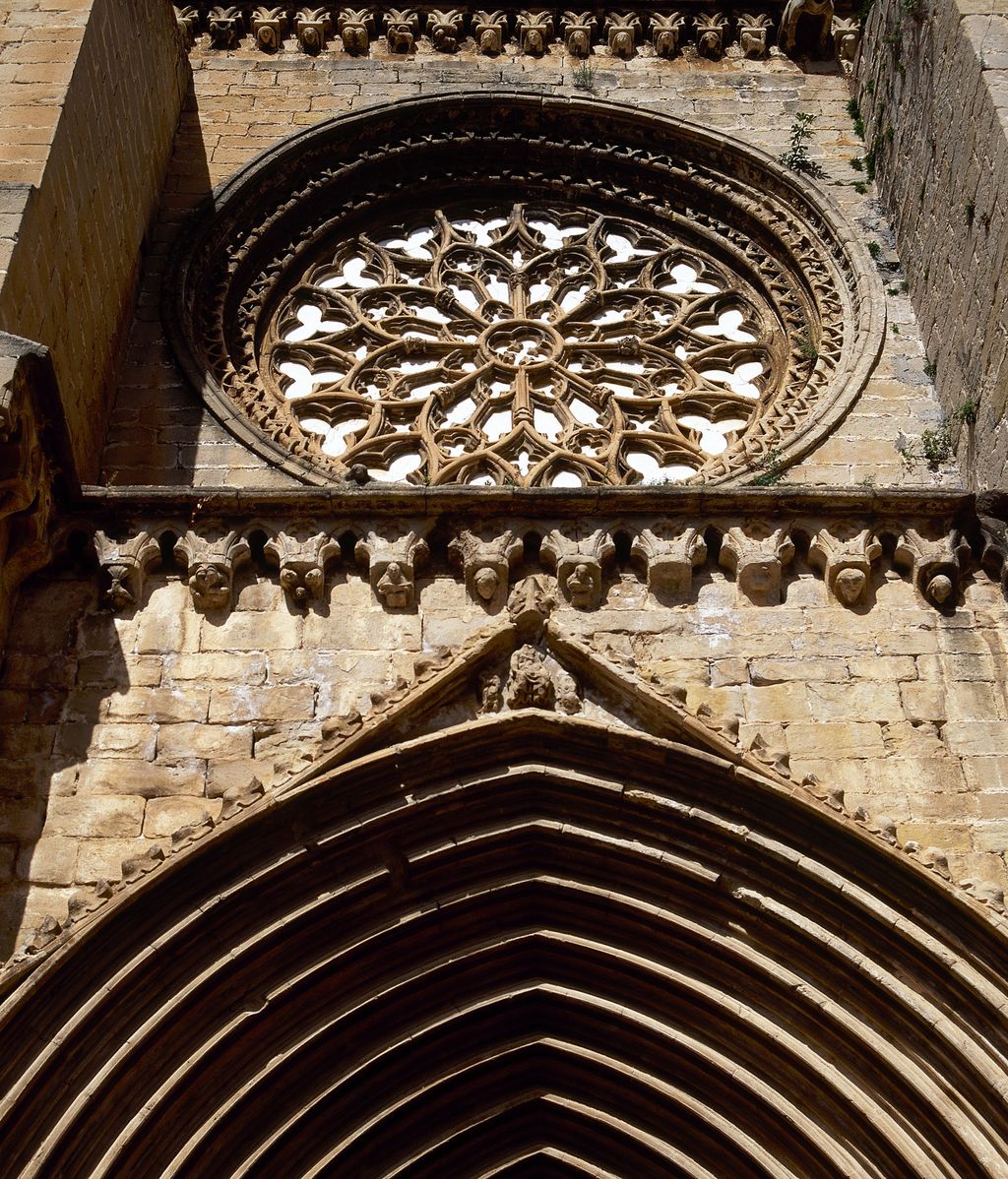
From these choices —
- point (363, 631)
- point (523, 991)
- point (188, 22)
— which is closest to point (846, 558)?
point (363, 631)

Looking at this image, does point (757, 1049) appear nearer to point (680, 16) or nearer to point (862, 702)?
point (862, 702)

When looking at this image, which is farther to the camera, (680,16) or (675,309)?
(680,16)

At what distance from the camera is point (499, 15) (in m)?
12.7

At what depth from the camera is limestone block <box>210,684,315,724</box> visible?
7488 millimetres

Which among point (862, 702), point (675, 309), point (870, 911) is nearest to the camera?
point (870, 911)

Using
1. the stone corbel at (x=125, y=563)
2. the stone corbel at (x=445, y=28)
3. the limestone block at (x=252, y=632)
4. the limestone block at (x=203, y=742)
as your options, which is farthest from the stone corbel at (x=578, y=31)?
the limestone block at (x=203, y=742)

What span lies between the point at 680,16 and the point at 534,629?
6.77 m

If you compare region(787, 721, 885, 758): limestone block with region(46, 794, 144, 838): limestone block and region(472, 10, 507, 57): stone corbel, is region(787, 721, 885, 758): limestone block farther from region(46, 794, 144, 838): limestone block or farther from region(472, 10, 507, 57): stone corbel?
region(472, 10, 507, 57): stone corbel

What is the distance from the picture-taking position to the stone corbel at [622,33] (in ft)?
41.5

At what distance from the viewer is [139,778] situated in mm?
7262

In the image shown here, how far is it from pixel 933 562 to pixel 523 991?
271 centimetres

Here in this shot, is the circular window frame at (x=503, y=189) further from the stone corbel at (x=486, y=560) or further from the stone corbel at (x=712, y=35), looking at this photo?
the stone corbel at (x=486, y=560)

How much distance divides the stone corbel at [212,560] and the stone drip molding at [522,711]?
0.94m

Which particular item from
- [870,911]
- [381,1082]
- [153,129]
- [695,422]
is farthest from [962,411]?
[153,129]
